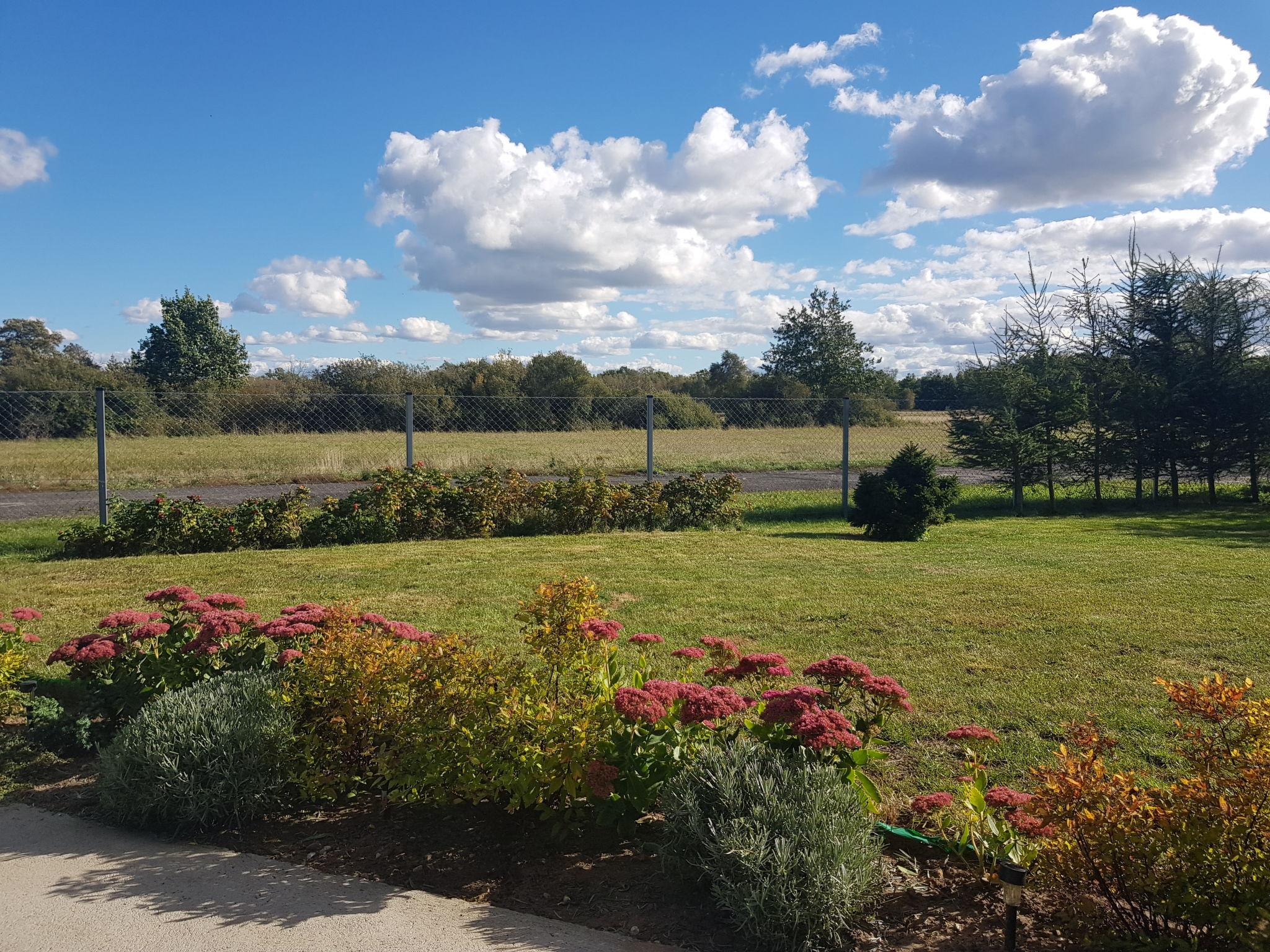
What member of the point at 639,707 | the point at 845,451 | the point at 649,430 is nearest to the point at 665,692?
the point at 639,707

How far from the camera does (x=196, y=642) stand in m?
3.93

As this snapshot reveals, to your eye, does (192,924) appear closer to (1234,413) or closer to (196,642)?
(196,642)

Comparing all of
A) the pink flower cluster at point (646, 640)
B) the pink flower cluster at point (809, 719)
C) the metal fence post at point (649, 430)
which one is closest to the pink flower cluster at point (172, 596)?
the pink flower cluster at point (646, 640)

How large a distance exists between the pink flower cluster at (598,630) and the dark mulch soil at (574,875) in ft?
2.52

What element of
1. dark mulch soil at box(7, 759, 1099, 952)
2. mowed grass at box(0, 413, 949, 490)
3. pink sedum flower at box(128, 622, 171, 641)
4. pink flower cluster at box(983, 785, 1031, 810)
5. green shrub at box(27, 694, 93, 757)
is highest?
mowed grass at box(0, 413, 949, 490)

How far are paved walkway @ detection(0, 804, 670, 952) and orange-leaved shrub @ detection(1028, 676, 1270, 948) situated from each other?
4.21 ft

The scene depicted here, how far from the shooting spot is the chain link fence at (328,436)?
42.8ft

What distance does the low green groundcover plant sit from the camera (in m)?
9.53

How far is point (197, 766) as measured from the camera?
10.6ft

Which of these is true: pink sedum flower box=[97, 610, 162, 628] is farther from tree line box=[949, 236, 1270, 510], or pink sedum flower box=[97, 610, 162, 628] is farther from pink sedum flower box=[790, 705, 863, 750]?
tree line box=[949, 236, 1270, 510]

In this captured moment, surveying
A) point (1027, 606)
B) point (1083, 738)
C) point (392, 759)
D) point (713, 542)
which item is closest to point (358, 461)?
point (713, 542)

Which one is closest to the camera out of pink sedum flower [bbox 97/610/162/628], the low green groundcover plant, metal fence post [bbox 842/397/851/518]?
pink sedum flower [bbox 97/610/162/628]

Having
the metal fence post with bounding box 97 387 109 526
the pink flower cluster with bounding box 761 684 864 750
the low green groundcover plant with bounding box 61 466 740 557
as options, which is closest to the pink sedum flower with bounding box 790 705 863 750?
the pink flower cluster with bounding box 761 684 864 750

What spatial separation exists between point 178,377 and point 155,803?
3854 cm
